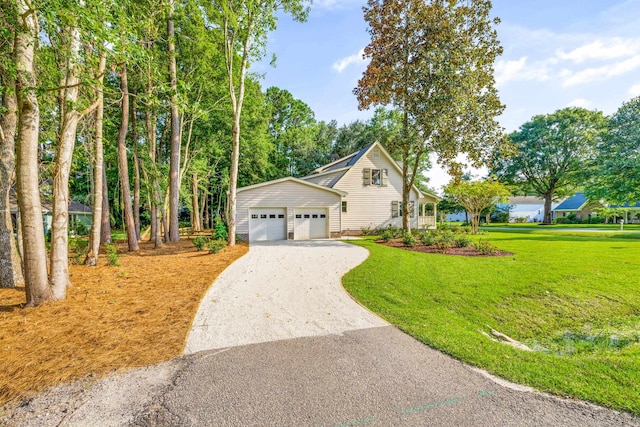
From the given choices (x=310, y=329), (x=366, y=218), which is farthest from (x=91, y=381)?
(x=366, y=218)

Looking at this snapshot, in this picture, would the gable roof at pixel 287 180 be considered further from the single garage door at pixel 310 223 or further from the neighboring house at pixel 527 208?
the neighboring house at pixel 527 208

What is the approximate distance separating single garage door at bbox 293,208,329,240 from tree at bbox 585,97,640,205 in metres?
19.9

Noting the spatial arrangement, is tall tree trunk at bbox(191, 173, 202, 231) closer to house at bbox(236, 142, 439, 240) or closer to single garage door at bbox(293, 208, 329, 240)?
house at bbox(236, 142, 439, 240)

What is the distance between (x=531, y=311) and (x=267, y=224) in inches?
505

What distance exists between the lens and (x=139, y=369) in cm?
314

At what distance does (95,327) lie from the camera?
4.29 metres

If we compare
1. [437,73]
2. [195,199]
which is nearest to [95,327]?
[437,73]

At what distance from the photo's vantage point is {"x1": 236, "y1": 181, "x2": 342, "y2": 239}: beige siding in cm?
1545

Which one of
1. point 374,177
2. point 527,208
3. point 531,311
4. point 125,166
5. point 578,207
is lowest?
point 531,311

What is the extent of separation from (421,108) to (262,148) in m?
14.1

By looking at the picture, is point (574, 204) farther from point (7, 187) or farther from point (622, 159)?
point (7, 187)

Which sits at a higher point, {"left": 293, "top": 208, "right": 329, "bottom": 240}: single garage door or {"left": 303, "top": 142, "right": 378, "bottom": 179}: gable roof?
{"left": 303, "top": 142, "right": 378, "bottom": 179}: gable roof

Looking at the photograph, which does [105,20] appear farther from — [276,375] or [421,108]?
[421,108]

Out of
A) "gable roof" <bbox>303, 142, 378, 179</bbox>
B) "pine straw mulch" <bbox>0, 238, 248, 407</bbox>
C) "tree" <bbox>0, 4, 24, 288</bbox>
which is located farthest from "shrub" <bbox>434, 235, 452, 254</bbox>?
"tree" <bbox>0, 4, 24, 288</bbox>
